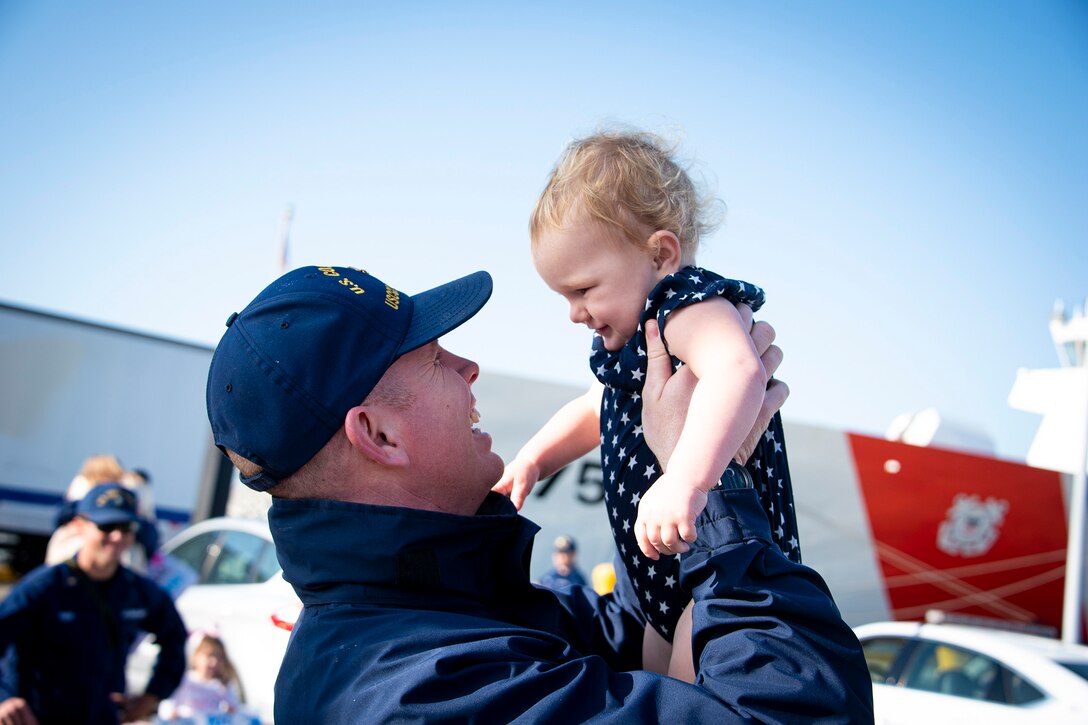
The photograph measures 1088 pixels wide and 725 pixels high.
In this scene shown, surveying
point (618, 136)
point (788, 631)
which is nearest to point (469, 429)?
point (788, 631)

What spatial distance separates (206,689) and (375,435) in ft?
19.0

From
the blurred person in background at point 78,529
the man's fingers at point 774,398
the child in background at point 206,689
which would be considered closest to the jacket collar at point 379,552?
the man's fingers at point 774,398

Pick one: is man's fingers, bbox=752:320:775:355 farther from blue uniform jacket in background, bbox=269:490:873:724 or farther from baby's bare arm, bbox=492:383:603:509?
baby's bare arm, bbox=492:383:603:509

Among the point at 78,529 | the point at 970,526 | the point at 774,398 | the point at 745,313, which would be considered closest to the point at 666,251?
the point at 745,313

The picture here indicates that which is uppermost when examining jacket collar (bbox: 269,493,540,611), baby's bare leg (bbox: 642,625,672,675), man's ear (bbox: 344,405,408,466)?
man's ear (bbox: 344,405,408,466)

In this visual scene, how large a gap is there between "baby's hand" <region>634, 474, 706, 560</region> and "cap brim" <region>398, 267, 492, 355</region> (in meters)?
0.46

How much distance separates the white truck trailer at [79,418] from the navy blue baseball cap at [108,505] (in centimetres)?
797

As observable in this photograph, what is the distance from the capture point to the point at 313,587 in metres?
1.47

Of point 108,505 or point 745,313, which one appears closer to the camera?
point 745,313

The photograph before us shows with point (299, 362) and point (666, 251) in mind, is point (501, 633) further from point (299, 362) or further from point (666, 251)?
point (666, 251)

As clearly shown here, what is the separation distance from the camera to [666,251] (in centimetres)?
189

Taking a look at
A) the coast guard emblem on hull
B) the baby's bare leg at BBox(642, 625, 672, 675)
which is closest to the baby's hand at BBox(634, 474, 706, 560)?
the baby's bare leg at BBox(642, 625, 672, 675)

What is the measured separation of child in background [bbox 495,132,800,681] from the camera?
1391mm

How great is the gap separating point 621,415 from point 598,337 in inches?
9.4
